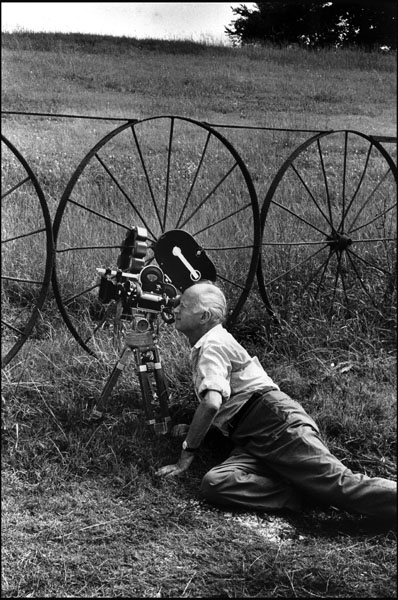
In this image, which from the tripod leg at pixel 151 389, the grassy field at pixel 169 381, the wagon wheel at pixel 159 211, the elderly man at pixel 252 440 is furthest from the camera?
the wagon wheel at pixel 159 211

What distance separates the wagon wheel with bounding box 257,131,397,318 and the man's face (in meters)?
0.89

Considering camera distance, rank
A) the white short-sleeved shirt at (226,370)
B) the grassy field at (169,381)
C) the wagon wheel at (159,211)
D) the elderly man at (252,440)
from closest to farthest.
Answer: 1. the grassy field at (169,381)
2. the elderly man at (252,440)
3. the white short-sleeved shirt at (226,370)
4. the wagon wheel at (159,211)

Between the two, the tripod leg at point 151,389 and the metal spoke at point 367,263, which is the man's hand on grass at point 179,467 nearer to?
the tripod leg at point 151,389

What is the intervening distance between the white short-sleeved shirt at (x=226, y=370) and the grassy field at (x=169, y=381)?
269 mm

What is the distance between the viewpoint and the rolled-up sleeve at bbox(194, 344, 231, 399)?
310 centimetres

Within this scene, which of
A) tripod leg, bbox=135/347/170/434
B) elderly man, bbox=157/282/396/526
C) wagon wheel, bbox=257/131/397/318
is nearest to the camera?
elderly man, bbox=157/282/396/526

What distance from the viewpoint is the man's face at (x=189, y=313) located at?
3.29m

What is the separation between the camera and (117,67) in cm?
361

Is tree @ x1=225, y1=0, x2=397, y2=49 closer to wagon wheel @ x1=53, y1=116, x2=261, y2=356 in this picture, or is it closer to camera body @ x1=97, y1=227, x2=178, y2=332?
wagon wheel @ x1=53, y1=116, x2=261, y2=356

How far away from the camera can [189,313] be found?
10.8ft

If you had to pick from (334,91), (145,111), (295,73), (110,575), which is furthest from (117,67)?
(110,575)

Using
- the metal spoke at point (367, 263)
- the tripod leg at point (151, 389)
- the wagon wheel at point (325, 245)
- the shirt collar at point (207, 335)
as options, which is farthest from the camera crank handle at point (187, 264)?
the metal spoke at point (367, 263)

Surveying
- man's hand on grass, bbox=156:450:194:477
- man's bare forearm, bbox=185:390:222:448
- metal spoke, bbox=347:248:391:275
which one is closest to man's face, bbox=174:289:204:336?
man's bare forearm, bbox=185:390:222:448

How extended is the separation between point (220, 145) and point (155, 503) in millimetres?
2324
